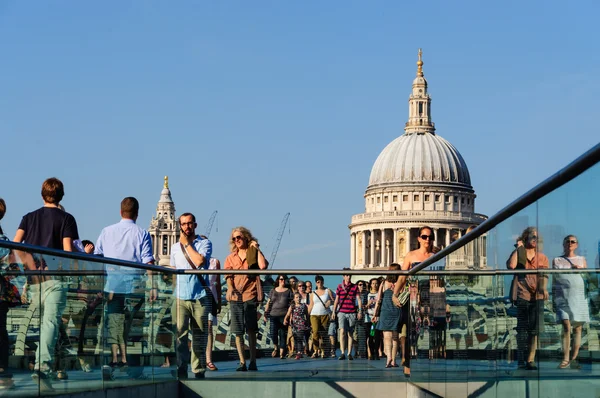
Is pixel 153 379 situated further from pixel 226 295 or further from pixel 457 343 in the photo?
pixel 457 343

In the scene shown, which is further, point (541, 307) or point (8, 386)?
point (8, 386)

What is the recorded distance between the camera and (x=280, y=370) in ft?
37.6

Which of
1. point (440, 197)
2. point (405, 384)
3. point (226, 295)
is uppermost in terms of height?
point (440, 197)

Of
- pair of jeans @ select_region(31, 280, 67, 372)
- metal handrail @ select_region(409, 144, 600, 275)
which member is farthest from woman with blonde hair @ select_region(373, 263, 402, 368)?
pair of jeans @ select_region(31, 280, 67, 372)

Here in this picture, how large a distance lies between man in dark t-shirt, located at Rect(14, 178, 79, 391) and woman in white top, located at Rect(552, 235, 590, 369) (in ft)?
9.72

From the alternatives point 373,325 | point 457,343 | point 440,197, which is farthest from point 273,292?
point 440,197

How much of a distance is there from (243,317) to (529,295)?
6515 millimetres

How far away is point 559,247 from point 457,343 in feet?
11.1

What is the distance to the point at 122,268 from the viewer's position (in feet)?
28.5

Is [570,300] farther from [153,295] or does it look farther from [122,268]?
[153,295]

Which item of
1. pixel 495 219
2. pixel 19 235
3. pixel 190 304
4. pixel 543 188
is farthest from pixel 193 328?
pixel 543 188

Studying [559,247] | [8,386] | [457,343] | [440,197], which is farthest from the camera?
[440,197]

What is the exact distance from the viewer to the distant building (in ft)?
475

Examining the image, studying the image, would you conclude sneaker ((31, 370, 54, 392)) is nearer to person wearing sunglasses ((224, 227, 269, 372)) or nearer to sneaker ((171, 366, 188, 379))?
sneaker ((171, 366, 188, 379))
